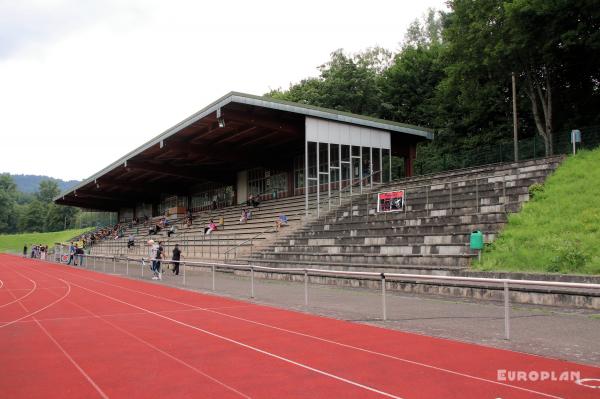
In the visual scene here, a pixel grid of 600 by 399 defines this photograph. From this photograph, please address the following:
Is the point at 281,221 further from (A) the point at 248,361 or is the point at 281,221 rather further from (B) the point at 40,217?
(B) the point at 40,217

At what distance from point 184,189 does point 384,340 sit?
169ft

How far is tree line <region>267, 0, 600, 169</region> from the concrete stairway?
8.03m

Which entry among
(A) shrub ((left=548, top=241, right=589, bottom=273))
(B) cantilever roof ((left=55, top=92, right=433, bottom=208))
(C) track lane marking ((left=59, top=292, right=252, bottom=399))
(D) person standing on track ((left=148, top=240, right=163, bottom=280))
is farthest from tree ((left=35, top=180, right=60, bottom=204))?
(A) shrub ((left=548, top=241, right=589, bottom=273))

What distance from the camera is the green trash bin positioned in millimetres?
15203

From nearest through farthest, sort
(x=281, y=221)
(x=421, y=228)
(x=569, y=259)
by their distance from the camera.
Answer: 1. (x=569, y=259)
2. (x=421, y=228)
3. (x=281, y=221)

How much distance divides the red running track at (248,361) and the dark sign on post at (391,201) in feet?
37.6

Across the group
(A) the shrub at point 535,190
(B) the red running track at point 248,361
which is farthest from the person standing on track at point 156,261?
(A) the shrub at point 535,190

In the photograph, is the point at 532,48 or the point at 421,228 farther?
the point at 532,48

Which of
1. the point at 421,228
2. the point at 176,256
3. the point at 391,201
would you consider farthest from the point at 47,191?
the point at 421,228

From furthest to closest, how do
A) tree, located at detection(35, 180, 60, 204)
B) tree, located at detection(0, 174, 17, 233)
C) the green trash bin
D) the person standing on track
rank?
tree, located at detection(35, 180, 60, 204) → tree, located at detection(0, 174, 17, 233) → the person standing on track → the green trash bin

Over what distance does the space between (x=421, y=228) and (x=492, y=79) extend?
16287mm

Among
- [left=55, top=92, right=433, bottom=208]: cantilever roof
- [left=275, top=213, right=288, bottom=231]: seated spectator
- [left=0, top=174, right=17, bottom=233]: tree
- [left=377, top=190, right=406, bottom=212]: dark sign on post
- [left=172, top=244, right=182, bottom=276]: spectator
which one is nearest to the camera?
[left=377, top=190, right=406, bottom=212]: dark sign on post

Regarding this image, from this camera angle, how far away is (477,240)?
50.0ft

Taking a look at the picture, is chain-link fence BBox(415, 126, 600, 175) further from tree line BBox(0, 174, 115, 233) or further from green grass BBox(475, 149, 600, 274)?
tree line BBox(0, 174, 115, 233)
